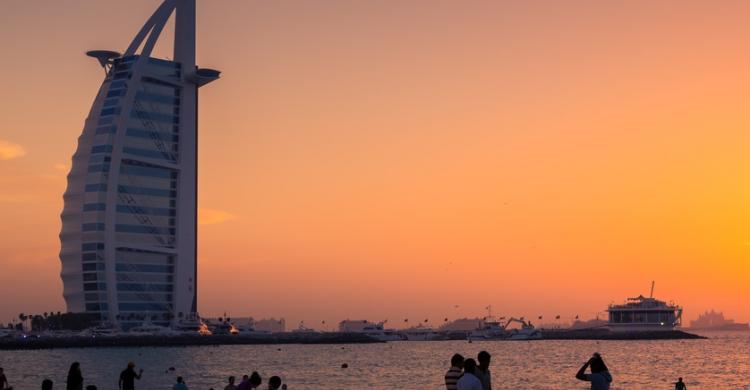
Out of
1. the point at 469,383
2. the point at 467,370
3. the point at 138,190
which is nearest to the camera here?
the point at 469,383

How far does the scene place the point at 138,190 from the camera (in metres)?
188

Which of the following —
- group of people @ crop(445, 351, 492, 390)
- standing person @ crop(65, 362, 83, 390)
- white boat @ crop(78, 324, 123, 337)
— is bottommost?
standing person @ crop(65, 362, 83, 390)

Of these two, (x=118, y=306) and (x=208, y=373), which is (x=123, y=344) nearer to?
(x=118, y=306)

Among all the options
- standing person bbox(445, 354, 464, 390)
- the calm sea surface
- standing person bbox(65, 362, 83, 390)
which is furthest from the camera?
the calm sea surface

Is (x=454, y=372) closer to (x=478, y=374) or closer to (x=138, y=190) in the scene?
(x=478, y=374)

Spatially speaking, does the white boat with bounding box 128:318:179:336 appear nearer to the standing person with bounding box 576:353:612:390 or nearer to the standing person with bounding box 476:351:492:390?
the standing person with bounding box 576:353:612:390

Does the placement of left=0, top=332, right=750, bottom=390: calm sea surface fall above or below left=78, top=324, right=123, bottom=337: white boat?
below

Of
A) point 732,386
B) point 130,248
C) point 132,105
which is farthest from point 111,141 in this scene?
point 732,386

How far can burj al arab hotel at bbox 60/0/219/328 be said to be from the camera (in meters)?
182

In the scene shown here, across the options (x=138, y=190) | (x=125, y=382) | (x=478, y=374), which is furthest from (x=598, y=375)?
(x=138, y=190)

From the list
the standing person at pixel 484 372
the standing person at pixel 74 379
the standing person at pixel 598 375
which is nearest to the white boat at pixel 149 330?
the standing person at pixel 74 379

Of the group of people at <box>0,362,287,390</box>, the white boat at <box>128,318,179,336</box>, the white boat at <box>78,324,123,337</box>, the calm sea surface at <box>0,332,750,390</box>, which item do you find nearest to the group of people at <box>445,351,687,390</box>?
the group of people at <box>0,362,287,390</box>

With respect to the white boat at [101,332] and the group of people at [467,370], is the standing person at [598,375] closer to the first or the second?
the group of people at [467,370]

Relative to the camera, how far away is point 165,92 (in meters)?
194
